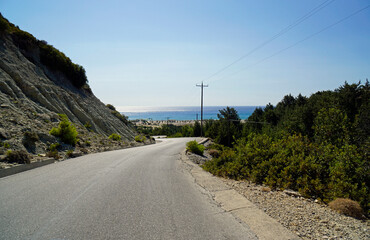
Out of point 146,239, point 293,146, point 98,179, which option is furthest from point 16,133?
point 293,146

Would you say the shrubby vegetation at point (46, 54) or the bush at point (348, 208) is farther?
the shrubby vegetation at point (46, 54)

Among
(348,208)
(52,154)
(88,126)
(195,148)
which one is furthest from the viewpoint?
(88,126)

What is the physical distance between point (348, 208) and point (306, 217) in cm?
109

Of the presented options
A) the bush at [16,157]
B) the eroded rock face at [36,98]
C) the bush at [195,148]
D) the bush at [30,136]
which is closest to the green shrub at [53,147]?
the bush at [30,136]

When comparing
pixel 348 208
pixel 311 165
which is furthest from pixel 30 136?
pixel 348 208

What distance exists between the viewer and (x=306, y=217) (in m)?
5.18

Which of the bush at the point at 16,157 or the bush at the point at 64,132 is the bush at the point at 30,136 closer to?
the bush at the point at 64,132

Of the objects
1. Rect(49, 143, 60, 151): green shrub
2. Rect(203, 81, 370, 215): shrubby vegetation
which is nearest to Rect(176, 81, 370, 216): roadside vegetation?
Rect(203, 81, 370, 215): shrubby vegetation

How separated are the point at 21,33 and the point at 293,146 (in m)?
31.5

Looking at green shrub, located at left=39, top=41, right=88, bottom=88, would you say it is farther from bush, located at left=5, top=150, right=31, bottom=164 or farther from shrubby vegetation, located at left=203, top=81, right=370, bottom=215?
shrubby vegetation, located at left=203, top=81, right=370, bottom=215

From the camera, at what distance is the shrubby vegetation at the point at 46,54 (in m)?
26.7

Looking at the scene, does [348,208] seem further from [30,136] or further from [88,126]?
[88,126]

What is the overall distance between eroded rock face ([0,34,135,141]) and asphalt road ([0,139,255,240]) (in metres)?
7.30

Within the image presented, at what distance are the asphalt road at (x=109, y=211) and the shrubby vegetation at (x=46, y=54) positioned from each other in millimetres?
→ 24420
